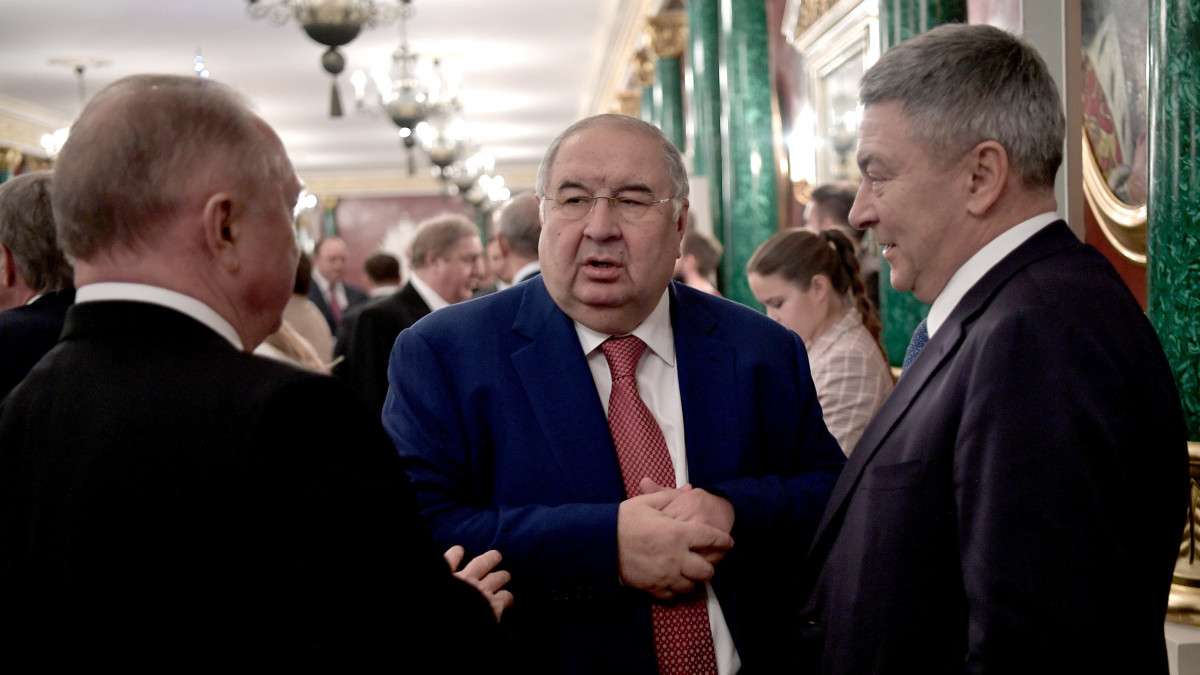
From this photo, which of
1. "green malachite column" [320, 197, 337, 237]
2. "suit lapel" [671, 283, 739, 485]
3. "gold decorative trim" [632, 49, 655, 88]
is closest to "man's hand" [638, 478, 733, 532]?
"suit lapel" [671, 283, 739, 485]

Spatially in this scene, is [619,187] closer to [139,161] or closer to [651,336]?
[651,336]

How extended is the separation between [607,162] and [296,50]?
37.2 ft

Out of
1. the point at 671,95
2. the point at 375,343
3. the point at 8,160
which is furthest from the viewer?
the point at 8,160

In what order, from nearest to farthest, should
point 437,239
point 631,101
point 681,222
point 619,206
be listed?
point 619,206
point 681,222
point 437,239
point 631,101

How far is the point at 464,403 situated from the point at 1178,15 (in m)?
1.51

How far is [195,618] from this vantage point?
43.4 inches

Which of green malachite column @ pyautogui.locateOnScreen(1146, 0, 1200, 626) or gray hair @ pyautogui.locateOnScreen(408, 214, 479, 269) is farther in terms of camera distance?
gray hair @ pyautogui.locateOnScreen(408, 214, 479, 269)

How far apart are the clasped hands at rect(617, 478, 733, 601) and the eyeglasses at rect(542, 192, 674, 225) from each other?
1.70 ft

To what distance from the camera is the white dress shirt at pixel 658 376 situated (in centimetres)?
203

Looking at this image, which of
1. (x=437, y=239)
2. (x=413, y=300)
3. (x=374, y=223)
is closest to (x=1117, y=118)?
(x=413, y=300)

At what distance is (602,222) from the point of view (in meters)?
2.01

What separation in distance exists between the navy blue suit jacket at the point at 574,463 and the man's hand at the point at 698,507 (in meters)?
0.03

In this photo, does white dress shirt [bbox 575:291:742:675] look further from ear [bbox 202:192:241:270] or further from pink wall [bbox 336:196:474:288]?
pink wall [bbox 336:196:474:288]

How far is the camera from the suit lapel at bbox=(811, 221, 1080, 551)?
153 centimetres
